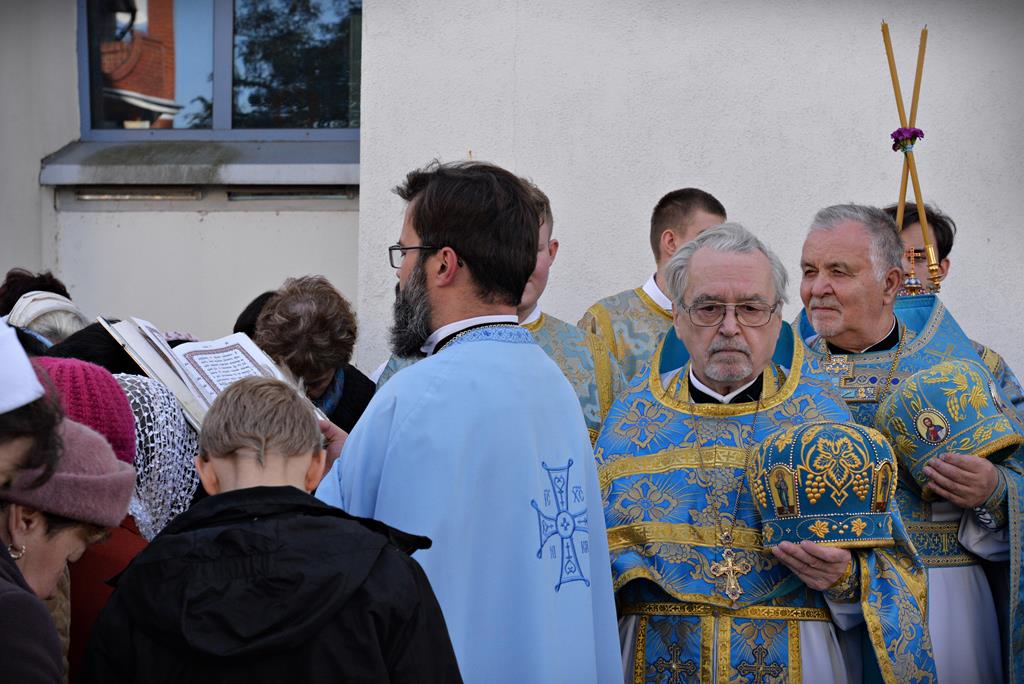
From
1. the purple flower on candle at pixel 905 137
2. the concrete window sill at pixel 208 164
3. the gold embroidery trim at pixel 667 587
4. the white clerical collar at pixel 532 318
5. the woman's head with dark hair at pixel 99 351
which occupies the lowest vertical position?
the gold embroidery trim at pixel 667 587

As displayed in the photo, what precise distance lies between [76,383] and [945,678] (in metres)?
2.84

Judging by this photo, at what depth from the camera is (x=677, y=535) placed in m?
3.62

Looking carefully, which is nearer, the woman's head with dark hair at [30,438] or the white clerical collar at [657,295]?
the woman's head with dark hair at [30,438]

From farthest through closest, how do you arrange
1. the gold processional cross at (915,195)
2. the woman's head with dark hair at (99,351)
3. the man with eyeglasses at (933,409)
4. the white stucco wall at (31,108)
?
the white stucco wall at (31,108) → the gold processional cross at (915,195) → the man with eyeglasses at (933,409) → the woman's head with dark hair at (99,351)

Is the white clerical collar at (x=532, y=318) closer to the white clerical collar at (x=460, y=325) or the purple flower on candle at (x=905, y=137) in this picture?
the purple flower on candle at (x=905, y=137)

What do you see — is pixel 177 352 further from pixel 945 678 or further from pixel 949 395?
pixel 945 678

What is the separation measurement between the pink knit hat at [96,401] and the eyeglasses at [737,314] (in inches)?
66.5

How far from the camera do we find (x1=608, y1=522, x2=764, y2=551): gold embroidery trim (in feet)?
11.8

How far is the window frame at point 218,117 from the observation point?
732cm

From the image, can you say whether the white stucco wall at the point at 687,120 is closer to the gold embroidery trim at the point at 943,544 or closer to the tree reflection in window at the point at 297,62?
the tree reflection in window at the point at 297,62

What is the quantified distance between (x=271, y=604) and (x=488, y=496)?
0.67 m

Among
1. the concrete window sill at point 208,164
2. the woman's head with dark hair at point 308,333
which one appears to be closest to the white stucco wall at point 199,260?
the concrete window sill at point 208,164

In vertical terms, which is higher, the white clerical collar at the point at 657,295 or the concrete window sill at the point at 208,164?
the concrete window sill at the point at 208,164

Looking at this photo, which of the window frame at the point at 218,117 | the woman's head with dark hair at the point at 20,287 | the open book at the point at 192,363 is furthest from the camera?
the window frame at the point at 218,117
